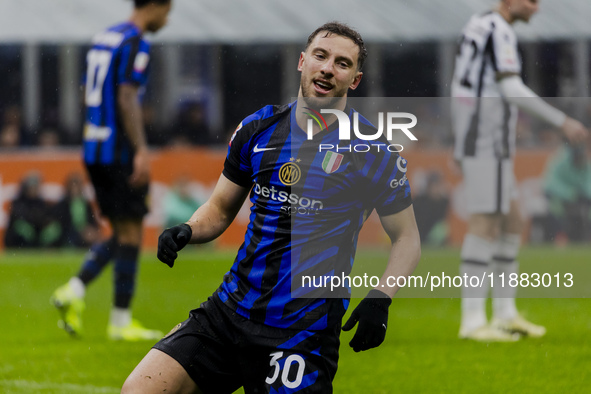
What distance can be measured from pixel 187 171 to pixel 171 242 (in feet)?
31.6

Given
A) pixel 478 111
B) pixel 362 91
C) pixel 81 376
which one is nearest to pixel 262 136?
pixel 81 376

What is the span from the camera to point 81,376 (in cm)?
488

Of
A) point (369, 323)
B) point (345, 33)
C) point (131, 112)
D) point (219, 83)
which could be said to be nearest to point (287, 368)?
point (369, 323)

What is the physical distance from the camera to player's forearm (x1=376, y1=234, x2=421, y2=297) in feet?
10.0

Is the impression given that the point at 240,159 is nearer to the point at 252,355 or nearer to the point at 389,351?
the point at 252,355

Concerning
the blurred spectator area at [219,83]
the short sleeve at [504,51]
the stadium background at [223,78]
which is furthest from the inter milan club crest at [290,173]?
the blurred spectator area at [219,83]

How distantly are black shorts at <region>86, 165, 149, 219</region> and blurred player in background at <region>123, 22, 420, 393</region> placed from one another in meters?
3.02

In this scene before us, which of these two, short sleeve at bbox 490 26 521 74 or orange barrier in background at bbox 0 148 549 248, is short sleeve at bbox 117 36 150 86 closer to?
short sleeve at bbox 490 26 521 74

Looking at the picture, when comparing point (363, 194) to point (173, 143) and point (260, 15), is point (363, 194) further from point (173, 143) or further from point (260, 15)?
point (260, 15)

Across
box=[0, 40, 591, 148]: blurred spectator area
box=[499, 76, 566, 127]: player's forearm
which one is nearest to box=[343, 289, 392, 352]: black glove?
box=[499, 76, 566, 127]: player's forearm

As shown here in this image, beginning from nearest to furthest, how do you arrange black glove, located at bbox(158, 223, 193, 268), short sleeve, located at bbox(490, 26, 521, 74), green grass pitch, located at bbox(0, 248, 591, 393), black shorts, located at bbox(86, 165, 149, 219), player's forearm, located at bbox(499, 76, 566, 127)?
black glove, located at bbox(158, 223, 193, 268) → green grass pitch, located at bbox(0, 248, 591, 393) → player's forearm, located at bbox(499, 76, 566, 127) → short sleeve, located at bbox(490, 26, 521, 74) → black shorts, located at bbox(86, 165, 149, 219)

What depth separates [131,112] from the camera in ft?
20.9

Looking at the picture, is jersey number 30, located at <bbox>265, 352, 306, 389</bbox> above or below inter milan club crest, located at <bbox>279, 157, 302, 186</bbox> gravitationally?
below

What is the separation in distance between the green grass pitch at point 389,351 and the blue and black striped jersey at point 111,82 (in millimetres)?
1290
